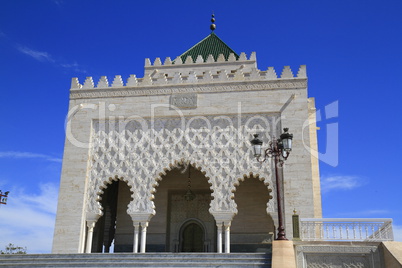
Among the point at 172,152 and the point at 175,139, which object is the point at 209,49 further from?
the point at 172,152

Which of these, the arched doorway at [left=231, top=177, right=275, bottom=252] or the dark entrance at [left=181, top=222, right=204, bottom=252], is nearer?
the arched doorway at [left=231, top=177, right=275, bottom=252]

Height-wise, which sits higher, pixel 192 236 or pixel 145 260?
pixel 192 236

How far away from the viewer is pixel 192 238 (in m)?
11.4

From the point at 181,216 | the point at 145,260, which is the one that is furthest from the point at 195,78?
the point at 145,260

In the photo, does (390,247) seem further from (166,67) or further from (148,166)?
(166,67)

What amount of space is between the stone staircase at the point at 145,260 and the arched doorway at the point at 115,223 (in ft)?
12.6

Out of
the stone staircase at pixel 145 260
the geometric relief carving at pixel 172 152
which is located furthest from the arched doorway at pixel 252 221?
the stone staircase at pixel 145 260

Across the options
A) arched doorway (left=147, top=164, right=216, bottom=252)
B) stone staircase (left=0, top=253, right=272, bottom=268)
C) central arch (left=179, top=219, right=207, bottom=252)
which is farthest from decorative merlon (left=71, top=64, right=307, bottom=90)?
stone staircase (left=0, top=253, right=272, bottom=268)

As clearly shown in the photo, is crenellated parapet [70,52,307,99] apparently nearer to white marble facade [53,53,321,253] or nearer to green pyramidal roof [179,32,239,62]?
white marble facade [53,53,321,253]

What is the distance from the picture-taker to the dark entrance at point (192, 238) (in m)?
11.3

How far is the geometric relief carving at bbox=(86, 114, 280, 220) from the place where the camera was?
32.1 feet

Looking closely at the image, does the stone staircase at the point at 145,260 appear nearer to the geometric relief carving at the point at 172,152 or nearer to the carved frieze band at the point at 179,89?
the geometric relief carving at the point at 172,152

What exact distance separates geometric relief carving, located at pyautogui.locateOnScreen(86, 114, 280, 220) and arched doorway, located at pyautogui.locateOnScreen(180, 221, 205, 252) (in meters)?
1.98

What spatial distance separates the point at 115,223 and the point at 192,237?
2566 millimetres
